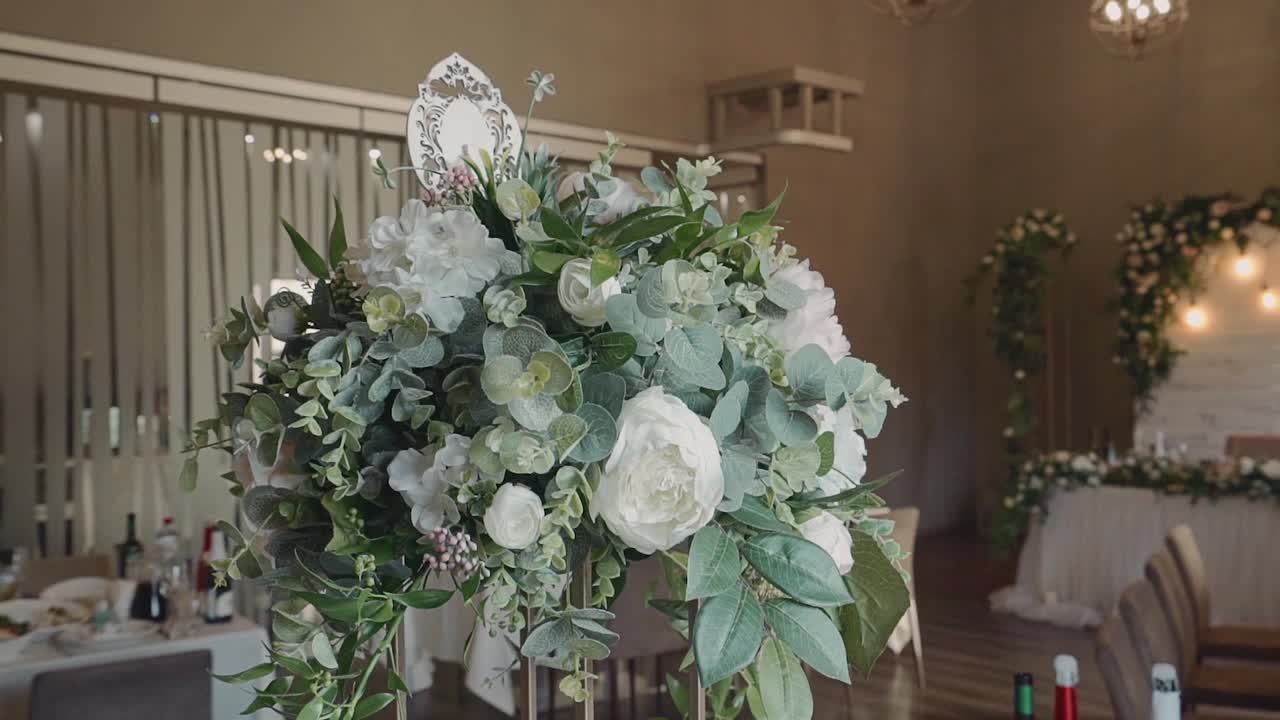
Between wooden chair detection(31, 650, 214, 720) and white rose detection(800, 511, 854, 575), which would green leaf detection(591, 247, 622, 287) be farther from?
wooden chair detection(31, 650, 214, 720)

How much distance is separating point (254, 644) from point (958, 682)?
364 centimetres

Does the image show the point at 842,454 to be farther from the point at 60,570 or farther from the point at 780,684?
the point at 60,570

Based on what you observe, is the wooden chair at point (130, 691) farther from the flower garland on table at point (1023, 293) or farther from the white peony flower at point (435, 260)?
the flower garland on table at point (1023, 293)

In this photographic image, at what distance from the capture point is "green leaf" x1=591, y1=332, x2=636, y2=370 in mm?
819

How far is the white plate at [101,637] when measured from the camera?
3453 millimetres

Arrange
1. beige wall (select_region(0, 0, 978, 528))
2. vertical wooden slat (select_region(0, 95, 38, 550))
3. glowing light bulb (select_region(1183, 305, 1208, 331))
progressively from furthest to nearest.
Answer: glowing light bulb (select_region(1183, 305, 1208, 331)) < beige wall (select_region(0, 0, 978, 528)) < vertical wooden slat (select_region(0, 95, 38, 550))

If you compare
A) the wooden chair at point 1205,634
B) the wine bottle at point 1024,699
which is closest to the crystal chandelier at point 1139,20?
the wooden chair at point 1205,634

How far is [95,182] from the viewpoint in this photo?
561cm

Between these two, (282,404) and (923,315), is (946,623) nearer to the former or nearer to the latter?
(923,315)

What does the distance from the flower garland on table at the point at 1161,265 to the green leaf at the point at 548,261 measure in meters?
9.59

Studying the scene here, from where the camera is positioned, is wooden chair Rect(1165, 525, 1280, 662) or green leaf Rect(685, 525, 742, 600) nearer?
green leaf Rect(685, 525, 742, 600)

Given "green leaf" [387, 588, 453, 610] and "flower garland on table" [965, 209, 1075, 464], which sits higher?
"flower garland on table" [965, 209, 1075, 464]

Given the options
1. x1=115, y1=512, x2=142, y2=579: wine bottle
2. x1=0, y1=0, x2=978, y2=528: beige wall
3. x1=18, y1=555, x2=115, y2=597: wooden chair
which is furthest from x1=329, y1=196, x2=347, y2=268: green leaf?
x1=0, y1=0, x2=978, y2=528: beige wall

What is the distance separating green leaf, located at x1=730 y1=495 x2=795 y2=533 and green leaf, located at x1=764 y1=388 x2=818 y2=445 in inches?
2.0
